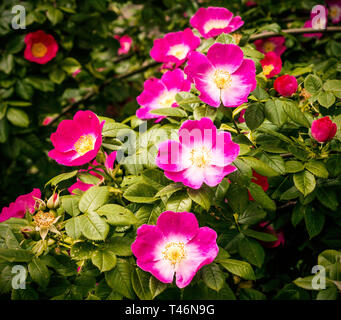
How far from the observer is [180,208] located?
77cm

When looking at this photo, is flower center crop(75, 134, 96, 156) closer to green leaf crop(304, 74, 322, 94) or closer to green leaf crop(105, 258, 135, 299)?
green leaf crop(105, 258, 135, 299)

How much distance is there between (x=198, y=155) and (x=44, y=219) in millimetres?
412

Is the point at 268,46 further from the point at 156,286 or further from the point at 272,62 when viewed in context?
the point at 156,286

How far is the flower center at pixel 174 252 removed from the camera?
0.79 meters

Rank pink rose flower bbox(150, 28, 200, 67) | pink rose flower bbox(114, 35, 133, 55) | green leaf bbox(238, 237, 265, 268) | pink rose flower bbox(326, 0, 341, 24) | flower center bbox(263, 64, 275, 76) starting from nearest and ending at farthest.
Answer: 1. green leaf bbox(238, 237, 265, 268)
2. flower center bbox(263, 64, 275, 76)
3. pink rose flower bbox(150, 28, 200, 67)
4. pink rose flower bbox(326, 0, 341, 24)
5. pink rose flower bbox(114, 35, 133, 55)

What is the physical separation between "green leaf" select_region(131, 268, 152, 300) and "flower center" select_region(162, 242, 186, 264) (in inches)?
2.6

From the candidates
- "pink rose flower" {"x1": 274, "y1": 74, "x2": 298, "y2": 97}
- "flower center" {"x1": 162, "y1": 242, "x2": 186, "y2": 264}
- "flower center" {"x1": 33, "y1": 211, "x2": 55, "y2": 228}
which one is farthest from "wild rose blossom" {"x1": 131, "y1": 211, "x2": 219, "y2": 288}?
"pink rose flower" {"x1": 274, "y1": 74, "x2": 298, "y2": 97}

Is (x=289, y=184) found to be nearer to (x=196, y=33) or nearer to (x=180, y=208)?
(x=180, y=208)

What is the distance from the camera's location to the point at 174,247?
812mm

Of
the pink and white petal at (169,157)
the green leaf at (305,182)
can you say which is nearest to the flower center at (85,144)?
the pink and white petal at (169,157)

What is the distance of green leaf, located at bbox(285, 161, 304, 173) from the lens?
0.85 m

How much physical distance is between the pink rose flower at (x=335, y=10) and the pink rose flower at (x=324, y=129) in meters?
1.30

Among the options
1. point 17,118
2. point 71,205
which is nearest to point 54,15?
point 17,118

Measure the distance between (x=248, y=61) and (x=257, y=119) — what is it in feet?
0.53
